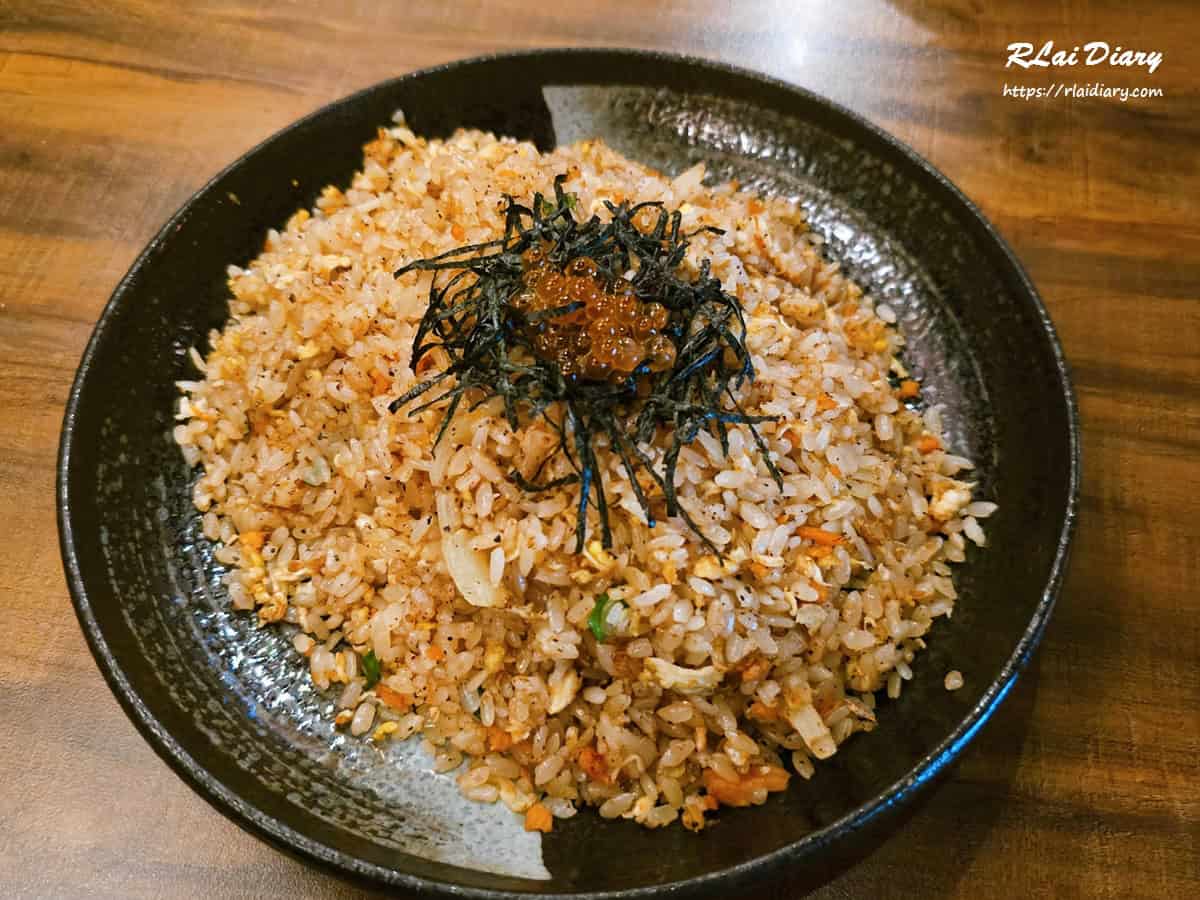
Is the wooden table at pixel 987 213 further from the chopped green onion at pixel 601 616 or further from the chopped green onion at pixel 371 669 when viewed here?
the chopped green onion at pixel 601 616

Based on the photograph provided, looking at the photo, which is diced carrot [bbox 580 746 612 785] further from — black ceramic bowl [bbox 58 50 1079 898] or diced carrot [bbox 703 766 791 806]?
diced carrot [bbox 703 766 791 806]

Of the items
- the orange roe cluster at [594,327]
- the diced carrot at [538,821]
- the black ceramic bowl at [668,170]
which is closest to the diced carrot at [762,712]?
the black ceramic bowl at [668,170]

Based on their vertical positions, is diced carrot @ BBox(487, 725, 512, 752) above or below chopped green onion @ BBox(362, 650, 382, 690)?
below

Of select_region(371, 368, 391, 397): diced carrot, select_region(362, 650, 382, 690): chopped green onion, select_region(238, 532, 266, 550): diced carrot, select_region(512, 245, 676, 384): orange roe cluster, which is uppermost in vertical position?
select_region(512, 245, 676, 384): orange roe cluster

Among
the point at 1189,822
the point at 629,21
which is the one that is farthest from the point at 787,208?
the point at 1189,822

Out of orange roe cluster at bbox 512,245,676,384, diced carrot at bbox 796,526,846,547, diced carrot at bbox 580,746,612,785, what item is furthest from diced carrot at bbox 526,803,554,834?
orange roe cluster at bbox 512,245,676,384

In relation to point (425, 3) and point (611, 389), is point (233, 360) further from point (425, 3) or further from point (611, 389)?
point (425, 3)

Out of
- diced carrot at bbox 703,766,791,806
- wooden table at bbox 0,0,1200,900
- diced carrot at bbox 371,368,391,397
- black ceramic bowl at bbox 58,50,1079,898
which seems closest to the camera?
black ceramic bowl at bbox 58,50,1079,898
